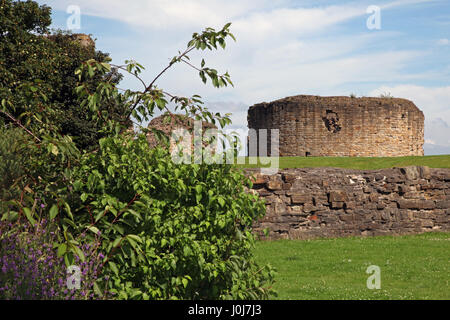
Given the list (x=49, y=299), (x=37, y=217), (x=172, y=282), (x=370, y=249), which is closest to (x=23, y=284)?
(x=49, y=299)

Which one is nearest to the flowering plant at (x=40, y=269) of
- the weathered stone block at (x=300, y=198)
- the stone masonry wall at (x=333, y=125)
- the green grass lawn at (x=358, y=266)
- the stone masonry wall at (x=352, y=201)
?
the green grass lawn at (x=358, y=266)

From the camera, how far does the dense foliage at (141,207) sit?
5293 millimetres

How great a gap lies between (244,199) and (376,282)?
406cm

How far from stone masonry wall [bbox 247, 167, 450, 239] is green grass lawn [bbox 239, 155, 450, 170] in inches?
200

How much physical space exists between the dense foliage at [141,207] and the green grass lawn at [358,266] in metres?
2.36

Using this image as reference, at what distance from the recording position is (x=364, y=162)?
74.7 feet

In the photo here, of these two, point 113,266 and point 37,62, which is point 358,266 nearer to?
point 113,266

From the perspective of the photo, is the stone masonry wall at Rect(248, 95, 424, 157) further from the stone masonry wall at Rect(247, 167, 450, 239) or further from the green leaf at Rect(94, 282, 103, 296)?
the green leaf at Rect(94, 282, 103, 296)

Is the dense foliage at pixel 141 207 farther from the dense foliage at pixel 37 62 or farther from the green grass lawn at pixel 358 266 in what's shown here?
the dense foliage at pixel 37 62

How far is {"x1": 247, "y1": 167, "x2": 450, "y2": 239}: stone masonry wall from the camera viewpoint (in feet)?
48.6

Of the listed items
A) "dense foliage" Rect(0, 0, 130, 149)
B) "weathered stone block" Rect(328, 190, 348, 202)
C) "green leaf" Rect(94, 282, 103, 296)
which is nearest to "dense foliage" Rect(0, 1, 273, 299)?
"green leaf" Rect(94, 282, 103, 296)

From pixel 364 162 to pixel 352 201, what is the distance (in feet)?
26.0

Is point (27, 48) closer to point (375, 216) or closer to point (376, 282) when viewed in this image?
point (375, 216)

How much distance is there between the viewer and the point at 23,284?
490 cm
